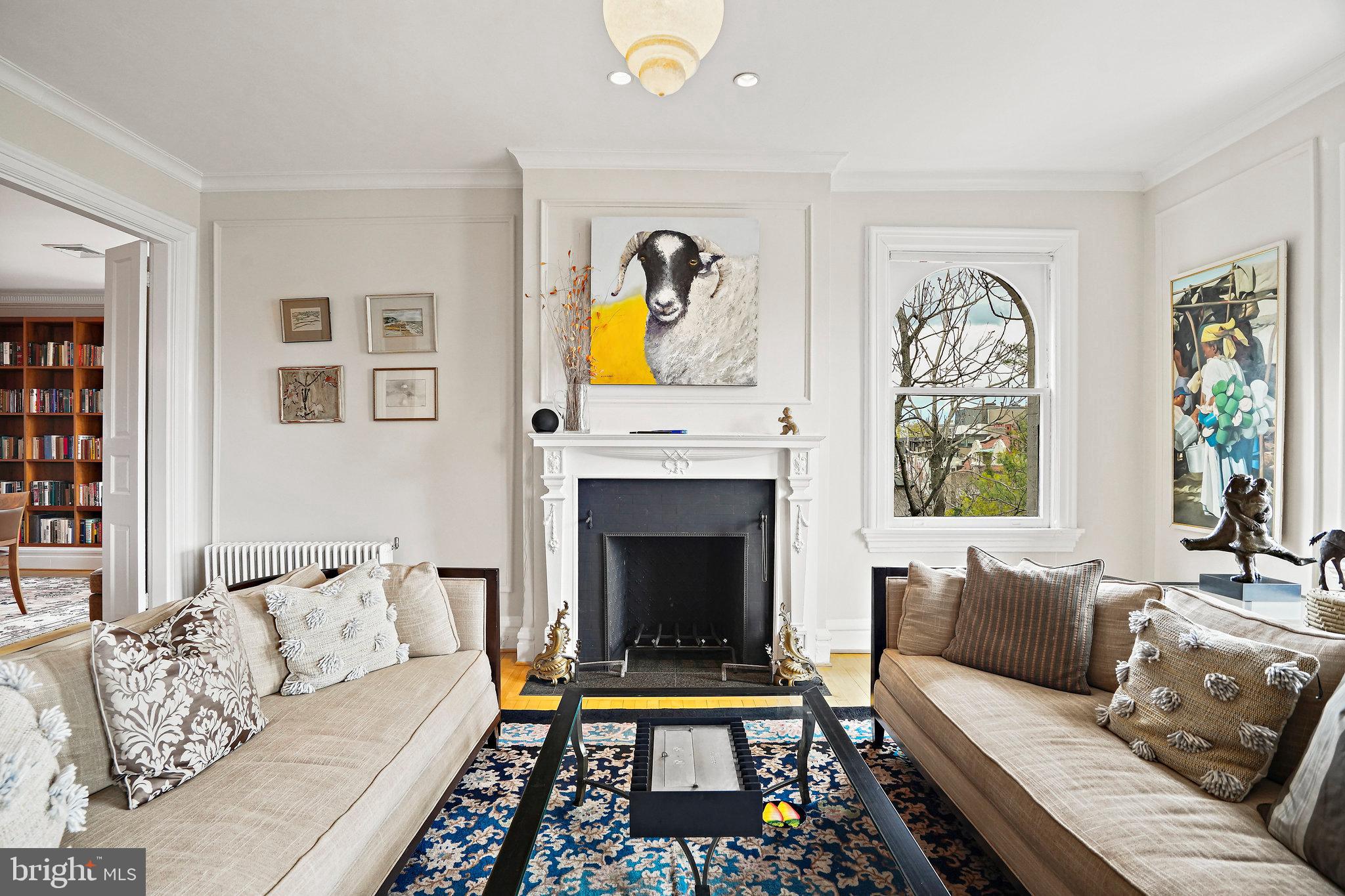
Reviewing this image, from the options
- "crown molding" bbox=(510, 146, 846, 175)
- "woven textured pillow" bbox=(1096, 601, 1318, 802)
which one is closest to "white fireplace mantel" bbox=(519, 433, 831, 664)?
"crown molding" bbox=(510, 146, 846, 175)

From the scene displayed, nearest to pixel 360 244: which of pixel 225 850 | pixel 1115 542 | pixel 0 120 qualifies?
pixel 0 120

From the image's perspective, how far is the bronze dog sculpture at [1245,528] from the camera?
92.2 inches

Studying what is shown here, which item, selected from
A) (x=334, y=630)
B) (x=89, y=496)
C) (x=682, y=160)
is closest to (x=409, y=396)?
(x=334, y=630)

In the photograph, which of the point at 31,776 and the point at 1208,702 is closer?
the point at 31,776

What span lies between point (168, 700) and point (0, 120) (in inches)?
106

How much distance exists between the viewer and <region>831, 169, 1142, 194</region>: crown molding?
3549 millimetres

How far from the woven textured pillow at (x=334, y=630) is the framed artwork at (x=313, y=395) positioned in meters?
1.66

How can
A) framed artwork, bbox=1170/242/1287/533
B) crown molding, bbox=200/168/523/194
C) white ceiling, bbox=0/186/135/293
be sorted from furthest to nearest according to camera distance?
white ceiling, bbox=0/186/135/293 → crown molding, bbox=200/168/523/194 → framed artwork, bbox=1170/242/1287/533

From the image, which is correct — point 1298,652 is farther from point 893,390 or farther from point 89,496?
point 89,496

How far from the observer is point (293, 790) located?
1411mm

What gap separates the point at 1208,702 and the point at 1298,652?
0.83ft

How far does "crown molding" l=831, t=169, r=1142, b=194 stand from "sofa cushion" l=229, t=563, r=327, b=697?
130 inches

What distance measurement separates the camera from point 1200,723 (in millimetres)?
1517

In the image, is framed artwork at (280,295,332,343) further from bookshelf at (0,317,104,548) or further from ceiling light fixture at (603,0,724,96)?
bookshelf at (0,317,104,548)
